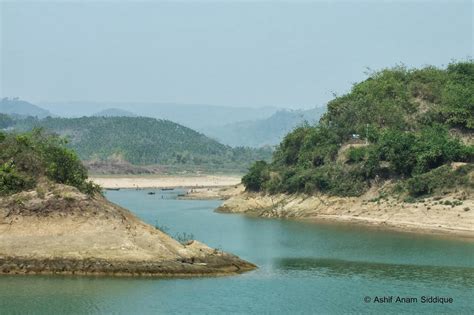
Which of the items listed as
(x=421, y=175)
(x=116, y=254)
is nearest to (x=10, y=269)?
(x=116, y=254)

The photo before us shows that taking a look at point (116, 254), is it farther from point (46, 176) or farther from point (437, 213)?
point (437, 213)

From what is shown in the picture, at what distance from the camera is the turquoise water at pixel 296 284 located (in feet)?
129

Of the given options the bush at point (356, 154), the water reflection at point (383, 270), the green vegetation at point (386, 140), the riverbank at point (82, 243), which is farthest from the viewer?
the bush at point (356, 154)

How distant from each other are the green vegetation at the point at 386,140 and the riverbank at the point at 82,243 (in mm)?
38334

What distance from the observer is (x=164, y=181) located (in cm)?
17350

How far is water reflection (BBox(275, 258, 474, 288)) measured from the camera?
47312 millimetres

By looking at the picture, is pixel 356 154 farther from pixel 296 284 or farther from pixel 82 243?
pixel 82 243

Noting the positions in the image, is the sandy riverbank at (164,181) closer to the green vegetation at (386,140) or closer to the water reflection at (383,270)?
the green vegetation at (386,140)

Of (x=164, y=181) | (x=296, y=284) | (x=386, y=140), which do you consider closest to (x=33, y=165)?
(x=296, y=284)

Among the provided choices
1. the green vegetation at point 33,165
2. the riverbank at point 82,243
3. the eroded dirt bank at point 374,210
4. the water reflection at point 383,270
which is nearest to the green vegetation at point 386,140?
the eroded dirt bank at point 374,210

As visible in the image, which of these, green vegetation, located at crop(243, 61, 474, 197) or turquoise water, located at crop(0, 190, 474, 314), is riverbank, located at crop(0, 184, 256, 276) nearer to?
turquoise water, located at crop(0, 190, 474, 314)

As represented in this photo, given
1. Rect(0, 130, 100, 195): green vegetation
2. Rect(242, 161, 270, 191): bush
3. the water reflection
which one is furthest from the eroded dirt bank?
Rect(0, 130, 100, 195): green vegetation

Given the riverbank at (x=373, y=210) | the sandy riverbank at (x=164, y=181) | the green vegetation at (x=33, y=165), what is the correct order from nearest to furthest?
the green vegetation at (x=33, y=165)
the riverbank at (x=373, y=210)
the sandy riverbank at (x=164, y=181)

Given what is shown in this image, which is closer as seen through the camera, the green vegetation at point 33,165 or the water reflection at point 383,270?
the water reflection at point 383,270
